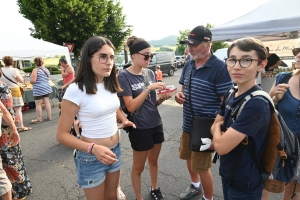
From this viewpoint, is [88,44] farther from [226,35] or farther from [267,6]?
[267,6]

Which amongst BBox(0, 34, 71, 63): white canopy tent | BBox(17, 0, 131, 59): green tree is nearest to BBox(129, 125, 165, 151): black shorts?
BBox(0, 34, 71, 63): white canopy tent

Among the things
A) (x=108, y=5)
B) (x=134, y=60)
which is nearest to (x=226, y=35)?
(x=134, y=60)

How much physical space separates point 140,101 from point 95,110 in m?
0.59

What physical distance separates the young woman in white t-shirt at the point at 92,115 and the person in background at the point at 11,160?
144cm

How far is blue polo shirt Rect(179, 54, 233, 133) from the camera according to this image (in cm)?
207

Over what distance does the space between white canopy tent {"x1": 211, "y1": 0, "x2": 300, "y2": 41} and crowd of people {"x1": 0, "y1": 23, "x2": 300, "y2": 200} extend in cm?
217

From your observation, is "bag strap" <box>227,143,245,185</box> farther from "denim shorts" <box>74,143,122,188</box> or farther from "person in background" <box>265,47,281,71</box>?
"person in background" <box>265,47,281,71</box>

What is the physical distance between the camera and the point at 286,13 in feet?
12.5

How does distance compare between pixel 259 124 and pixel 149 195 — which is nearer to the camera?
pixel 259 124

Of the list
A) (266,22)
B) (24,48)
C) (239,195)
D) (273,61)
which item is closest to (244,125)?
(239,195)

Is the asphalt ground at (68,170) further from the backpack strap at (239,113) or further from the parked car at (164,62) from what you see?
the parked car at (164,62)

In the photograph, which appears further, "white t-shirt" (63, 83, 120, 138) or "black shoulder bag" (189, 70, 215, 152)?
"black shoulder bag" (189, 70, 215, 152)

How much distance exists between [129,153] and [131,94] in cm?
218

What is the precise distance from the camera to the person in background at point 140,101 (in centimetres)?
221
